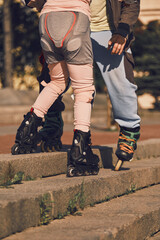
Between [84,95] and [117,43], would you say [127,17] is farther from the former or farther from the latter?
[84,95]

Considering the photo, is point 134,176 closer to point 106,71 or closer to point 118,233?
point 106,71

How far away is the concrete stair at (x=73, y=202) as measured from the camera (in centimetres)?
257

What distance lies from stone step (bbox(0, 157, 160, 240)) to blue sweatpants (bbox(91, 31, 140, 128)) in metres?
0.44

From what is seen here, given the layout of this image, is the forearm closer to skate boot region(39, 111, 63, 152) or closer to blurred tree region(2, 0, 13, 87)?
skate boot region(39, 111, 63, 152)

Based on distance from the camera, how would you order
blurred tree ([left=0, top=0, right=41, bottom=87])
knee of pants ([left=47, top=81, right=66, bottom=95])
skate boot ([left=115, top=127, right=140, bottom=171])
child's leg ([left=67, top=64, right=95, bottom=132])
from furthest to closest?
blurred tree ([left=0, top=0, right=41, bottom=87])
skate boot ([left=115, top=127, right=140, bottom=171])
knee of pants ([left=47, top=81, right=66, bottom=95])
child's leg ([left=67, top=64, right=95, bottom=132])

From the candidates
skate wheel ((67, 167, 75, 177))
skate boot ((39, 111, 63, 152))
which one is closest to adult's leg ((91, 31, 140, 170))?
skate boot ((39, 111, 63, 152))

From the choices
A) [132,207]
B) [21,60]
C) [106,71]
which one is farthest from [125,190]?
[21,60]

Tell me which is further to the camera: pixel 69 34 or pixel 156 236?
pixel 69 34

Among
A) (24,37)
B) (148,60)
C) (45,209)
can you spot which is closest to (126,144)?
(45,209)

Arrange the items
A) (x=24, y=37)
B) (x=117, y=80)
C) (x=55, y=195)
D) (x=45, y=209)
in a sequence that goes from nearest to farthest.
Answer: (x=45, y=209) → (x=55, y=195) → (x=117, y=80) → (x=24, y=37)

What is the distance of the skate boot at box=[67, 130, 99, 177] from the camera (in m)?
3.57

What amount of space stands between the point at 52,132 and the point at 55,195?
1.33m

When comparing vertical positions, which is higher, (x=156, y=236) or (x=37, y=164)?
(x=37, y=164)

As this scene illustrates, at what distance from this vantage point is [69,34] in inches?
142
